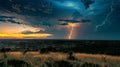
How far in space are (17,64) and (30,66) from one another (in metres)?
1.32

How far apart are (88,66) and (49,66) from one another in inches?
109

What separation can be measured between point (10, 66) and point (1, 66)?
923mm

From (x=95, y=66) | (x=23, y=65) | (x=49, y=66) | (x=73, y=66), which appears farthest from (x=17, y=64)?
(x=95, y=66)

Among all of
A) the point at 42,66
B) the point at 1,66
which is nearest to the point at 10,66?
the point at 1,66

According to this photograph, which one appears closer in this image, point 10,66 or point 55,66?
point 10,66

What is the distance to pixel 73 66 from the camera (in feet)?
Result: 73.6

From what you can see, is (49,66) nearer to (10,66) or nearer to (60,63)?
(60,63)

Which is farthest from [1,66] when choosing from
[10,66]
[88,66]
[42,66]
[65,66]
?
[88,66]

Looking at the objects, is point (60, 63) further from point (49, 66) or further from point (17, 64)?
point (17, 64)

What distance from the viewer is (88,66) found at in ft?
75.5

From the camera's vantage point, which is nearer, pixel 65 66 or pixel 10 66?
pixel 10 66

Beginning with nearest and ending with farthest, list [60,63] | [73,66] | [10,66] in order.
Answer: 1. [10,66]
2. [73,66]
3. [60,63]

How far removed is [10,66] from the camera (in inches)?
823

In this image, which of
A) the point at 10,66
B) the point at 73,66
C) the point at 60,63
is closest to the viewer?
the point at 10,66
